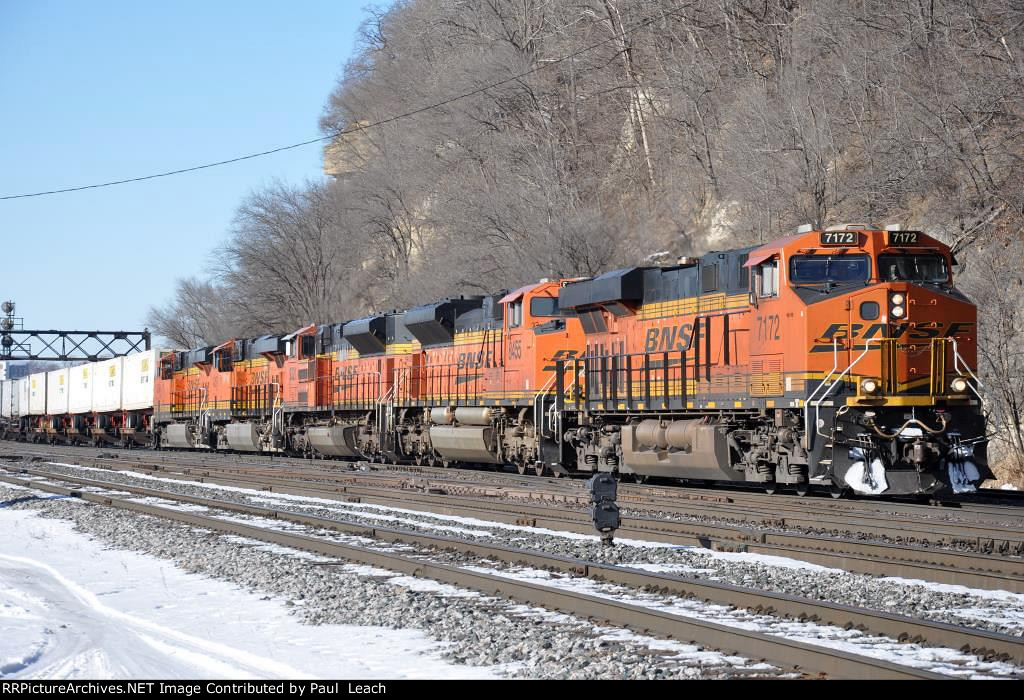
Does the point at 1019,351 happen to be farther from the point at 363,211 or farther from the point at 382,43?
the point at 382,43

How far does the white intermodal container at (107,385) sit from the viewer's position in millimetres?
47625

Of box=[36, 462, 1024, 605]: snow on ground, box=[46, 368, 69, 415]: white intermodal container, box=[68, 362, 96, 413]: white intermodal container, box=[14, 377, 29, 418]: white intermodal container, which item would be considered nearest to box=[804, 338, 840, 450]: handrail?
box=[36, 462, 1024, 605]: snow on ground

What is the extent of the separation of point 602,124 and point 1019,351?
91.5ft

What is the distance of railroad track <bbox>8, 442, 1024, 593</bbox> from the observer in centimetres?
936

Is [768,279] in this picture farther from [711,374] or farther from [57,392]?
[57,392]

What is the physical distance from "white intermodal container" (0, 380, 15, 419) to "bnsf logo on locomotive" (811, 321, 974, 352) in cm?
5729

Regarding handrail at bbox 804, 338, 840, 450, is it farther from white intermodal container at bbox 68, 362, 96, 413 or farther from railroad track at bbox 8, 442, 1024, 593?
white intermodal container at bbox 68, 362, 96, 413

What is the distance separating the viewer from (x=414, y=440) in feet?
93.1

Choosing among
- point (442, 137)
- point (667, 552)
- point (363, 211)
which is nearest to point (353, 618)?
point (667, 552)

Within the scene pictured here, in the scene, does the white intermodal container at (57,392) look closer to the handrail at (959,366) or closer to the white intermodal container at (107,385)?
the white intermodal container at (107,385)

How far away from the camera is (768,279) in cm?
1609

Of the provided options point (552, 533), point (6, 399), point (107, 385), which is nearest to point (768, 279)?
point (552, 533)

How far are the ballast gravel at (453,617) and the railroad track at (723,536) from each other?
10.8 feet

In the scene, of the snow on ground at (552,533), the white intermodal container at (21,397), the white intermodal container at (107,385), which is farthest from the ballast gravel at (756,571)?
the white intermodal container at (21,397)
